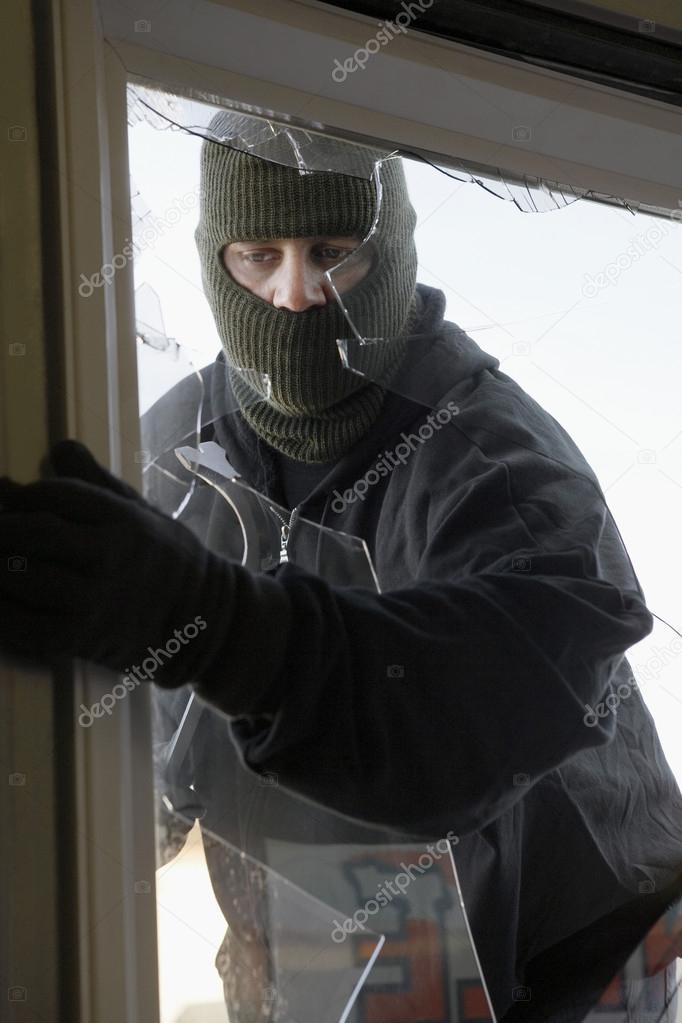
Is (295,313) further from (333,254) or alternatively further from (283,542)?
(283,542)

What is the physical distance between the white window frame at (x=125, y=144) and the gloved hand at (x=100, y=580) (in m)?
0.03

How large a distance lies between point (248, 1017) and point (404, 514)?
0.38 meters

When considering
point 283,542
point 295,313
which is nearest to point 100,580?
point 283,542

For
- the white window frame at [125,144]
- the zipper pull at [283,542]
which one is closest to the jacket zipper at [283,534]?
the zipper pull at [283,542]

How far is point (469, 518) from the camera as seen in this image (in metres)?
0.83

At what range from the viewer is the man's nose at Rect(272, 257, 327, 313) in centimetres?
81

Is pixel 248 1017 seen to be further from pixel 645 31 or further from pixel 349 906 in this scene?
pixel 645 31

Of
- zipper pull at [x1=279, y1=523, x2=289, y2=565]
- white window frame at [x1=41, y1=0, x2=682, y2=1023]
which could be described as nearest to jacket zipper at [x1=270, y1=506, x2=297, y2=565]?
zipper pull at [x1=279, y1=523, x2=289, y2=565]

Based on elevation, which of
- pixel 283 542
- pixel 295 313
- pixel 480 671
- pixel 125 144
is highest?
pixel 125 144

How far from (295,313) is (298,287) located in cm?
2

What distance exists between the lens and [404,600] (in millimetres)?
775

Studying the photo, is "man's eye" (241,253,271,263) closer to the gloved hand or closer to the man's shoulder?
the man's shoulder

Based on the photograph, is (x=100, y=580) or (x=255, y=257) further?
(x=255, y=257)

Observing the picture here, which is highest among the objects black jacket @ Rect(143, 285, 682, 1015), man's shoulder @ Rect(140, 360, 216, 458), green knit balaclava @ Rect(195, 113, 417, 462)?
green knit balaclava @ Rect(195, 113, 417, 462)
